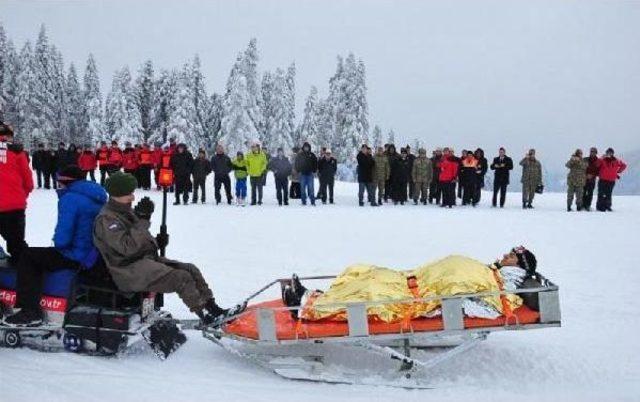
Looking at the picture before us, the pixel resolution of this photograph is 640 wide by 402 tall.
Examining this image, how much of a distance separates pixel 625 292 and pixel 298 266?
468 centimetres

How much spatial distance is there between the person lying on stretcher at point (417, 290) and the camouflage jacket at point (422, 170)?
43.8ft

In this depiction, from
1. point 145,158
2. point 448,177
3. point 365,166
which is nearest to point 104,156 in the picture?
point 145,158

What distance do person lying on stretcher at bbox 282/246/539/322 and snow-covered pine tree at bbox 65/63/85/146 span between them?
6633 centimetres

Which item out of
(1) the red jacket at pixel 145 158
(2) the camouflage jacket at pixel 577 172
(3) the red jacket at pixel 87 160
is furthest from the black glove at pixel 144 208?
(3) the red jacket at pixel 87 160

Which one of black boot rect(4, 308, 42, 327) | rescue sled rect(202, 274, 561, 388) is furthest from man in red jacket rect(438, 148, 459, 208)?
black boot rect(4, 308, 42, 327)

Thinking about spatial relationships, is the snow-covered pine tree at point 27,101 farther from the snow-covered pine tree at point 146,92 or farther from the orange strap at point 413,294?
the orange strap at point 413,294

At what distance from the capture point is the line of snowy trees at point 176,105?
165 ft

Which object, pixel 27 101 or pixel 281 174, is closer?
pixel 281 174

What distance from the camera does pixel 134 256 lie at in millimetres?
5156

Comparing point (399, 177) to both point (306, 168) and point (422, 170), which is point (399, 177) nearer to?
point (422, 170)

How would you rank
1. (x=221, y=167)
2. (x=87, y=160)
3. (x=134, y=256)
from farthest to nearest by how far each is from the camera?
1. (x=87, y=160)
2. (x=221, y=167)
3. (x=134, y=256)

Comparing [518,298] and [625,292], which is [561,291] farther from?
[518,298]

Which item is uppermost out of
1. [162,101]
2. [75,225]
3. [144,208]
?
[162,101]

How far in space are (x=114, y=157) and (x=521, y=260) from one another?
18.9 m
